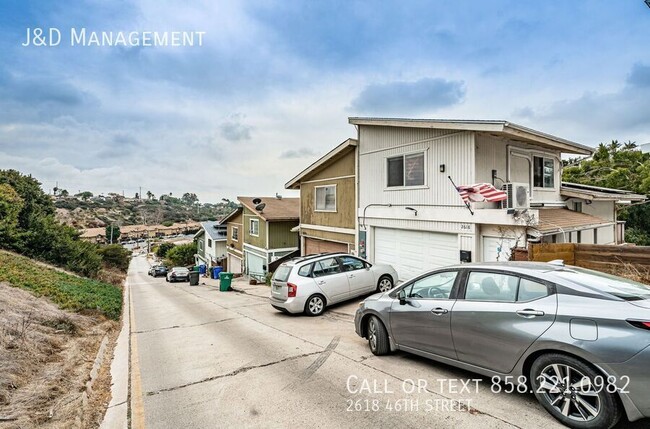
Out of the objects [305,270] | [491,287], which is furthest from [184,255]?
[491,287]

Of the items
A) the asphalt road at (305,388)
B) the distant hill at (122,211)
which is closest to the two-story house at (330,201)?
the asphalt road at (305,388)

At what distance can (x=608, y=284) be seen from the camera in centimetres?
362

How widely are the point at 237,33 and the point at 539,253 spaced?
1272 cm

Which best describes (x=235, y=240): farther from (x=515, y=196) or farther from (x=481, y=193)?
(x=515, y=196)

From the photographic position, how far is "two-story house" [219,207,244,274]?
2637cm

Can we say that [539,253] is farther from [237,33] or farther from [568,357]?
[237,33]

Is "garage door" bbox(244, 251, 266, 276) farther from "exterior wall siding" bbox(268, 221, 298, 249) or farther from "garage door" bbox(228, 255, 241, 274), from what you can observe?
"garage door" bbox(228, 255, 241, 274)

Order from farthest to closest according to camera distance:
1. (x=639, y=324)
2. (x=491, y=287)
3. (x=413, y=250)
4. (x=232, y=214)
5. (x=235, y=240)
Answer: (x=232, y=214) → (x=235, y=240) → (x=413, y=250) → (x=491, y=287) → (x=639, y=324)

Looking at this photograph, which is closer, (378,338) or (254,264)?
(378,338)

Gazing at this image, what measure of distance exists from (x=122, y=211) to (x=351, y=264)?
136m

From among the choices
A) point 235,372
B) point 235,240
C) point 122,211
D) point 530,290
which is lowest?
point 235,372

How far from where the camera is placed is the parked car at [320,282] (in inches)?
354

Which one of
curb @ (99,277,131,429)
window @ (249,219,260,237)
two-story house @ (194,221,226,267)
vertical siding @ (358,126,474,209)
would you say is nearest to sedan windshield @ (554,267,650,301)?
curb @ (99,277,131,429)

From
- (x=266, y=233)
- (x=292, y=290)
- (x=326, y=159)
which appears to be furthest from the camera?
(x=266, y=233)
